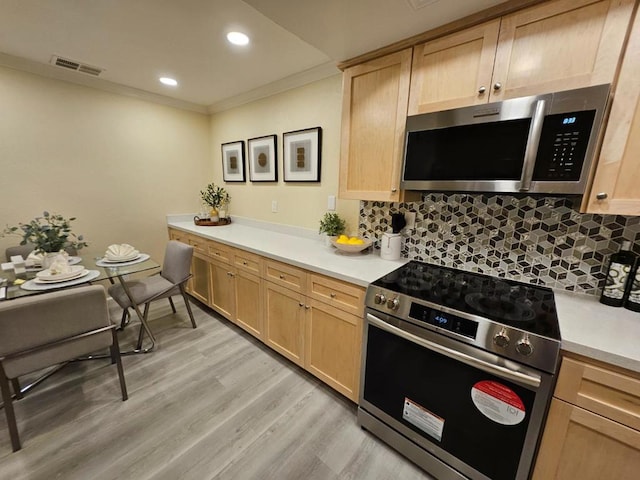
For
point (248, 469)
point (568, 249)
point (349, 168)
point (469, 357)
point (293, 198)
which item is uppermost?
point (349, 168)

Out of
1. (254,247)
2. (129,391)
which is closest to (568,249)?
(254,247)

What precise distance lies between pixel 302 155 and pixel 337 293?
1455mm

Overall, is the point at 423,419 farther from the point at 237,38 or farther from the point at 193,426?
the point at 237,38

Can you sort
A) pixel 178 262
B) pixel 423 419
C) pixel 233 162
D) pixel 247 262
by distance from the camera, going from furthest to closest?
pixel 233 162, pixel 178 262, pixel 247 262, pixel 423 419

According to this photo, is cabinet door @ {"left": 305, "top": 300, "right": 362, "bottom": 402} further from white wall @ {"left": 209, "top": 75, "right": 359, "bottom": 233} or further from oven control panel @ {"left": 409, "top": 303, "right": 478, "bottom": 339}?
white wall @ {"left": 209, "top": 75, "right": 359, "bottom": 233}

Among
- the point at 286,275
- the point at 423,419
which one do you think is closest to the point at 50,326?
the point at 286,275

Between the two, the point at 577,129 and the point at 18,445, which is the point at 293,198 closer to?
the point at 577,129

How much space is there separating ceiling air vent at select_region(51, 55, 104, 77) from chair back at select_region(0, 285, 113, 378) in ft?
6.80

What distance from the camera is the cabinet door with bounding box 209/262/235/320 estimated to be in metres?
2.43

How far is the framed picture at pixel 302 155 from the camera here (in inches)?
91.7

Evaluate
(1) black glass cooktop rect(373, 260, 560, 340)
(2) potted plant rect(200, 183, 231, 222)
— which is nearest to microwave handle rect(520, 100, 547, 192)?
(1) black glass cooktop rect(373, 260, 560, 340)

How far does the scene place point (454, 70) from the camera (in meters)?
1.29

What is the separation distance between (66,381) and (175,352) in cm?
68

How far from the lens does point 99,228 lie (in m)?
2.79
